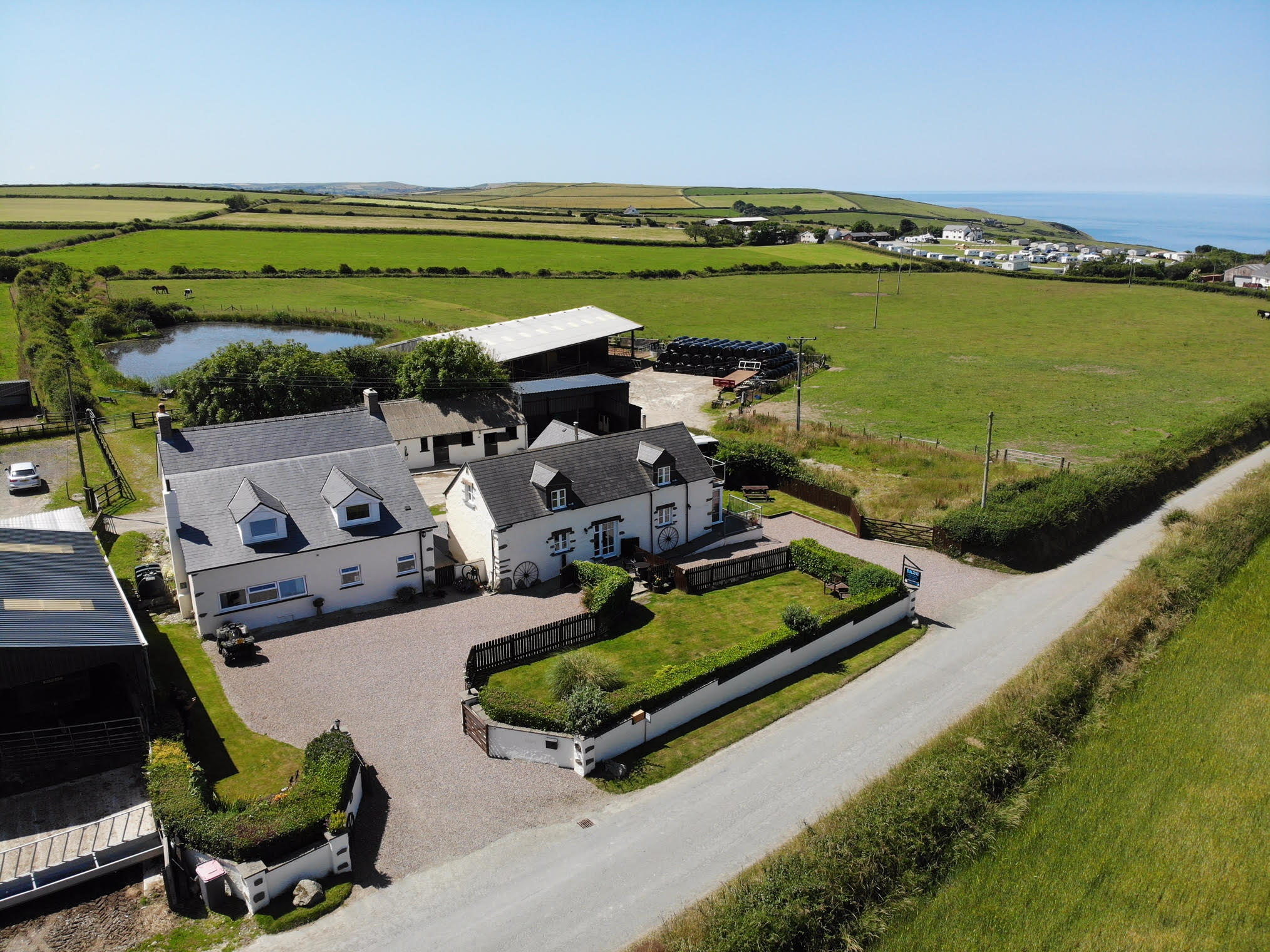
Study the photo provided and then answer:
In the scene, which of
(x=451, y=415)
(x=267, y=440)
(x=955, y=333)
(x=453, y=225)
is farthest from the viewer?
(x=453, y=225)

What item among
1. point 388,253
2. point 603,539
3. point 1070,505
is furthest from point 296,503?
point 388,253

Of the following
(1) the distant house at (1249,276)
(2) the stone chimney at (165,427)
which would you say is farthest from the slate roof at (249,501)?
(1) the distant house at (1249,276)

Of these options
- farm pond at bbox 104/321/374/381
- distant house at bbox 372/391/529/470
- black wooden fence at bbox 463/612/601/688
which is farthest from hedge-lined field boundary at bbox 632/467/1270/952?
farm pond at bbox 104/321/374/381

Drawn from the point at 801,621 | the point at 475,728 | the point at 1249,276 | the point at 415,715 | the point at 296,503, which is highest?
the point at 1249,276

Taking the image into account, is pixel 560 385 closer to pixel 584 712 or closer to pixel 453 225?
pixel 584 712

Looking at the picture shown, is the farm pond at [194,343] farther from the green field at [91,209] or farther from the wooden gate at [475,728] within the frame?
the green field at [91,209]

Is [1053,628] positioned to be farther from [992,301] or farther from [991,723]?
[992,301]

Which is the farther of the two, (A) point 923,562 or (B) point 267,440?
(A) point 923,562
